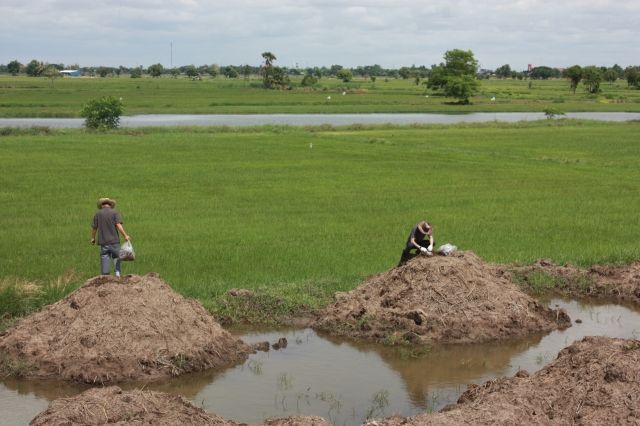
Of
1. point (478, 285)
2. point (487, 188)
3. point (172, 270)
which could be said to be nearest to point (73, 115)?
point (487, 188)

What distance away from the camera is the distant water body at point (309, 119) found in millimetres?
64438

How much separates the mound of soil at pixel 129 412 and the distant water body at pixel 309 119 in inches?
2067

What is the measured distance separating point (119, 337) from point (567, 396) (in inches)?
248

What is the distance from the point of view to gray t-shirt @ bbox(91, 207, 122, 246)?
14.7 m

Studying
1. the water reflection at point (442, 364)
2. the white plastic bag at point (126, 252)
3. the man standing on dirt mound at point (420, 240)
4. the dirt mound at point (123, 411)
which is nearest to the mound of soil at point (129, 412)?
the dirt mound at point (123, 411)

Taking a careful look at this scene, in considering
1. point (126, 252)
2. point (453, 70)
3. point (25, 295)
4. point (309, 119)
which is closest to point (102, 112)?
point (309, 119)

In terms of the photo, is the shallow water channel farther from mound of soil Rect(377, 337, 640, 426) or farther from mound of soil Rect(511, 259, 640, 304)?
mound of soil Rect(511, 259, 640, 304)

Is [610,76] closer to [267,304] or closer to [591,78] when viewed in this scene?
[591,78]

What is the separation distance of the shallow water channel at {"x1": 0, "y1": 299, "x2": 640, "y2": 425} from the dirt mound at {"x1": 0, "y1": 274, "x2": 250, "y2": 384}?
26 cm

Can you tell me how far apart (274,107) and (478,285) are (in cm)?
7057

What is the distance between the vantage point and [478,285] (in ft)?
48.8

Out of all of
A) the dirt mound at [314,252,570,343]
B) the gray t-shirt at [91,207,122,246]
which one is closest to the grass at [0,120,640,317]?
the dirt mound at [314,252,570,343]

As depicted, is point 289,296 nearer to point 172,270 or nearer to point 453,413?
point 172,270

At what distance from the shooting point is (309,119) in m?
72.9
